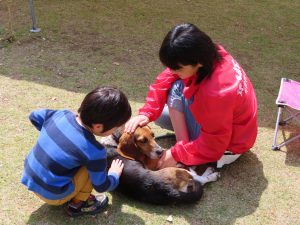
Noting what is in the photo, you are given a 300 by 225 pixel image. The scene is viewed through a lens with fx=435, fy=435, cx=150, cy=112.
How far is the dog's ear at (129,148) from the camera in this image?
3.46 meters

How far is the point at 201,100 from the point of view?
9.96ft

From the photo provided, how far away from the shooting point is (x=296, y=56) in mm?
5973

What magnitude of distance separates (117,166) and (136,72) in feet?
7.76

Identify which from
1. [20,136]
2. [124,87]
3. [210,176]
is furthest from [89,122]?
[124,87]

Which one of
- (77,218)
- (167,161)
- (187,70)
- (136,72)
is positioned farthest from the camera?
(136,72)

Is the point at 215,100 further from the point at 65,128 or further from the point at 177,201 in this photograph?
the point at 65,128

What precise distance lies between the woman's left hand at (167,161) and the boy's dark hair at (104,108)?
2.81 ft

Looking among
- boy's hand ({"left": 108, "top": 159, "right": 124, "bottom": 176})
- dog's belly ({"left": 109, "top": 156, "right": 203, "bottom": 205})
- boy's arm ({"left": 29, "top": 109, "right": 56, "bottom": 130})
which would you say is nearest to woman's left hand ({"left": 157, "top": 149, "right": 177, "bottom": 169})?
dog's belly ({"left": 109, "top": 156, "right": 203, "bottom": 205})

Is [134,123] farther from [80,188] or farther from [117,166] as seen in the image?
[80,188]

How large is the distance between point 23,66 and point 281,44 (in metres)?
3.65

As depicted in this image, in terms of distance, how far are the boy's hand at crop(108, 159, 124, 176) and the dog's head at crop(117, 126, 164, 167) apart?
11.3 inches

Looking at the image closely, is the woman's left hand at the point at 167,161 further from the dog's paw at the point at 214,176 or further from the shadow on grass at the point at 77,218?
the shadow on grass at the point at 77,218

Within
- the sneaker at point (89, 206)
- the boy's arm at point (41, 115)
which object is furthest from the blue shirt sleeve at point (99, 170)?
the boy's arm at point (41, 115)

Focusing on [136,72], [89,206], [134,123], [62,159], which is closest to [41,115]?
[62,159]
